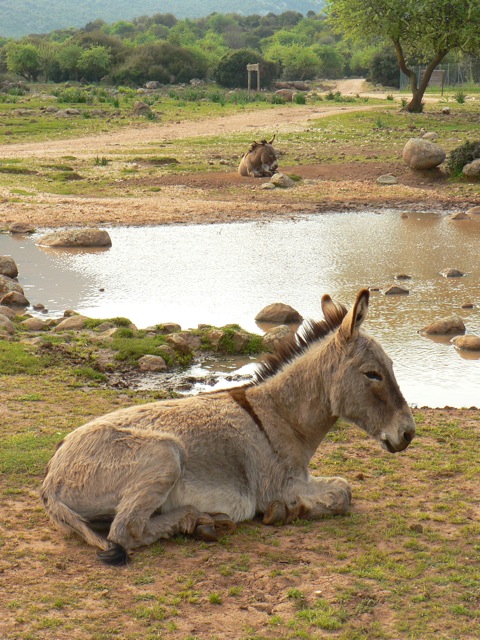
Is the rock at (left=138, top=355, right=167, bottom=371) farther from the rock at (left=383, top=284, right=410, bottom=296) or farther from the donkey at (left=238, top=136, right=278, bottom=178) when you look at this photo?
the donkey at (left=238, top=136, right=278, bottom=178)

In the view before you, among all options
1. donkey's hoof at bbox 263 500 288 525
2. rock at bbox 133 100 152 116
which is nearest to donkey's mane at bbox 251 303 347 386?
donkey's hoof at bbox 263 500 288 525

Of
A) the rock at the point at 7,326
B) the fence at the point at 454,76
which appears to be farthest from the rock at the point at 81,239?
the fence at the point at 454,76

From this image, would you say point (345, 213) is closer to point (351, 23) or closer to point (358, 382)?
point (358, 382)

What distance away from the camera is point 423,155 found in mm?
26984

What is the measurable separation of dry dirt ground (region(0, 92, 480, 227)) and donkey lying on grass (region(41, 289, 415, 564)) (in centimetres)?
1499

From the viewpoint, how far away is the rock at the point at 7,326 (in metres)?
12.0

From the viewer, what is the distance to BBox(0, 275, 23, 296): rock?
14438 mm

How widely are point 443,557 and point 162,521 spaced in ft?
6.18

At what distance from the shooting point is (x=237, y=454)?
6523 mm

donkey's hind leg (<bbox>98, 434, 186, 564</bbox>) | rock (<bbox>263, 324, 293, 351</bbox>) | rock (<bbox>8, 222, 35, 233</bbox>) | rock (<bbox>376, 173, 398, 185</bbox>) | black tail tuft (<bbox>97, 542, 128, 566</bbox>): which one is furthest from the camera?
rock (<bbox>376, 173, 398, 185</bbox>)

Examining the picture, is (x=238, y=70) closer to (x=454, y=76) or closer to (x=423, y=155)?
(x=454, y=76)

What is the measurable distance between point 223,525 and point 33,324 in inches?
268

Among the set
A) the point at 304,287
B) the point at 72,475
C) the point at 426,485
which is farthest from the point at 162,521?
the point at 304,287

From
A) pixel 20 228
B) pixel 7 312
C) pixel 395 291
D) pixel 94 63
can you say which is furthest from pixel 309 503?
pixel 94 63
